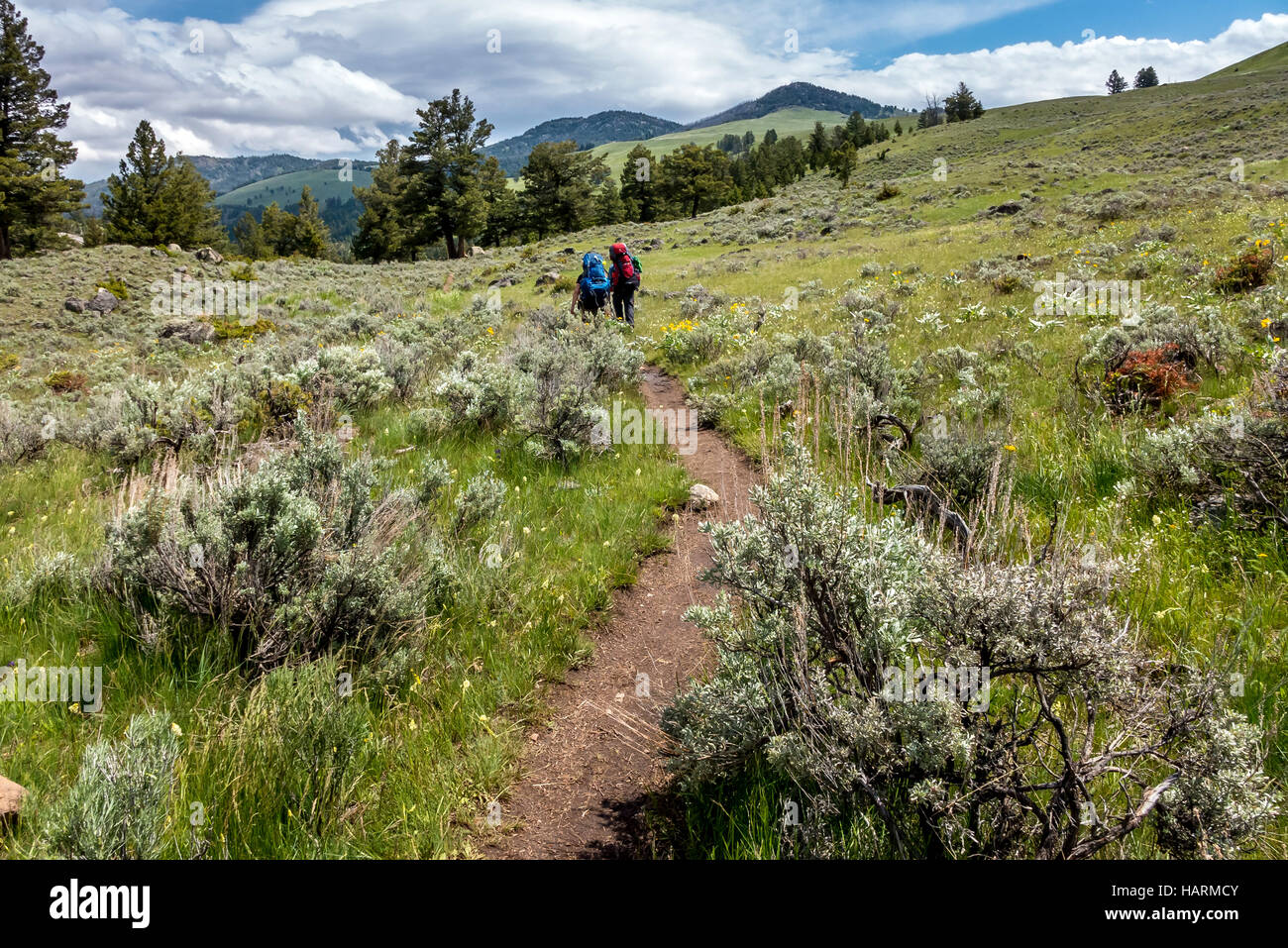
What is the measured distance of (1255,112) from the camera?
51.6 m

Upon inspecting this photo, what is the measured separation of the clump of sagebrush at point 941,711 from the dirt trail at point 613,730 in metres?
0.47

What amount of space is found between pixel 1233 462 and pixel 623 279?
1361cm

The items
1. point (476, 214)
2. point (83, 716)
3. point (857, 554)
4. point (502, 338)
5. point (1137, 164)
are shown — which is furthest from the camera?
point (476, 214)

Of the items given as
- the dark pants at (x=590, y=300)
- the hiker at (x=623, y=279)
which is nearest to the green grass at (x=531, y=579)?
the hiker at (x=623, y=279)

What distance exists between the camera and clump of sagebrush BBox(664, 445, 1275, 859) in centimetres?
187

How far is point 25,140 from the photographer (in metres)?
40.1

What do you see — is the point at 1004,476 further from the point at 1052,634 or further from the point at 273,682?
the point at 273,682

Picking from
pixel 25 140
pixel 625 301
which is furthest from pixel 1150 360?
pixel 25 140

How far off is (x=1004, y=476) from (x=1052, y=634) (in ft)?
11.5

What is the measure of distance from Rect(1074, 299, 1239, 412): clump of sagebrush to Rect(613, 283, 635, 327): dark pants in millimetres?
10607

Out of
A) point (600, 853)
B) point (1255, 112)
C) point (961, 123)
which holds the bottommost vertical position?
point (600, 853)

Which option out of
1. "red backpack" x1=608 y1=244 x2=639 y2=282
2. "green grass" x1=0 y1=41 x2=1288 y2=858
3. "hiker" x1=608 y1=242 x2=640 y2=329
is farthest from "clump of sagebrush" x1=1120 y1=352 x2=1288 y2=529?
"red backpack" x1=608 y1=244 x2=639 y2=282

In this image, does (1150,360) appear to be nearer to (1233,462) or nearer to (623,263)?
(1233,462)
